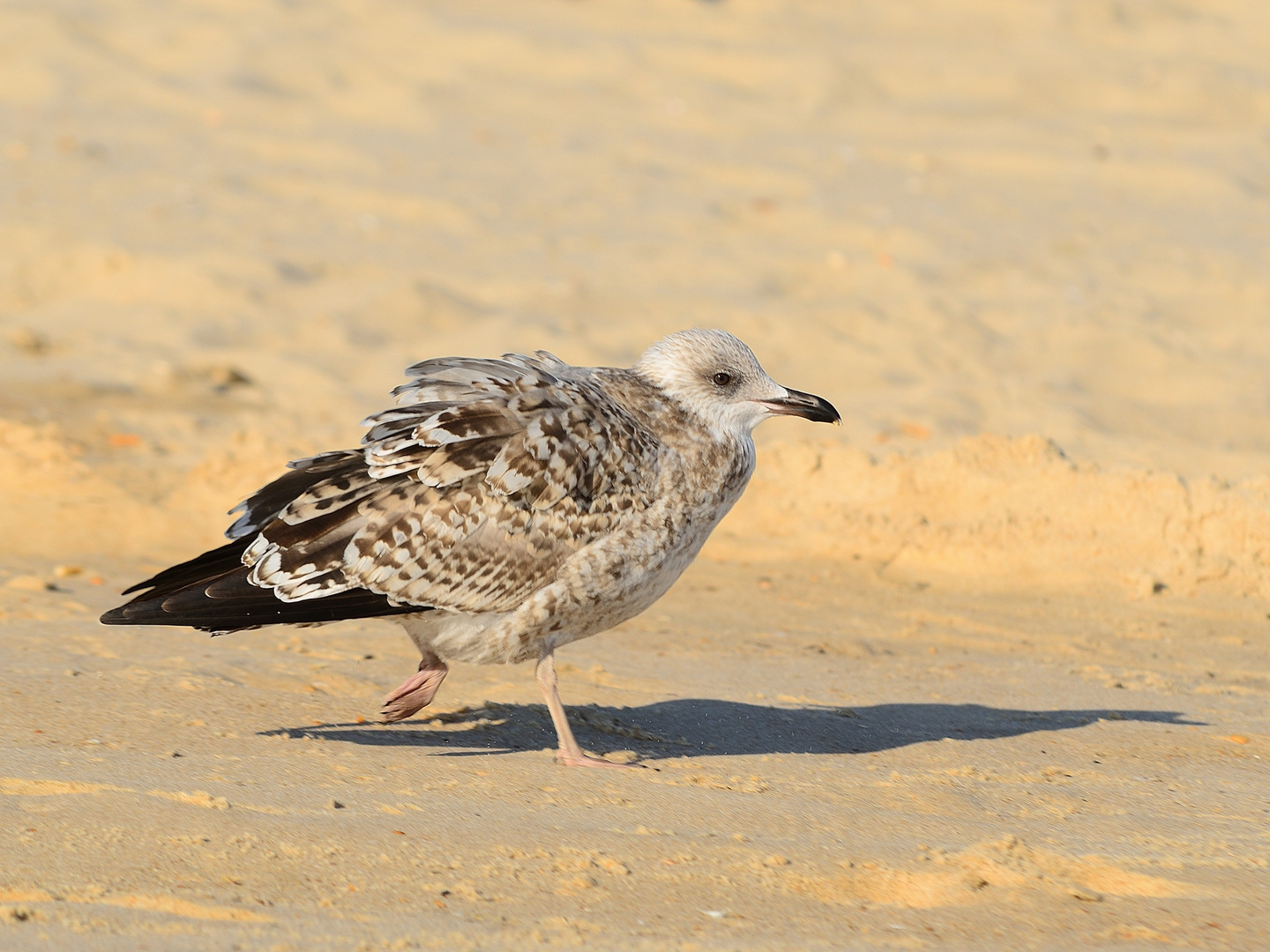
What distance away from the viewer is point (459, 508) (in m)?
4.95

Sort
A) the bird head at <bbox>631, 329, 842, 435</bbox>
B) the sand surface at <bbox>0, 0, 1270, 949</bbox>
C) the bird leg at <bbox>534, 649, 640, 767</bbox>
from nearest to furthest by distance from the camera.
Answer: the sand surface at <bbox>0, 0, 1270, 949</bbox>
the bird leg at <bbox>534, 649, 640, 767</bbox>
the bird head at <bbox>631, 329, 842, 435</bbox>

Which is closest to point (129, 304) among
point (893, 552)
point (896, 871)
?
point (893, 552)

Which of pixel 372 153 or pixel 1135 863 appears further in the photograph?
pixel 372 153

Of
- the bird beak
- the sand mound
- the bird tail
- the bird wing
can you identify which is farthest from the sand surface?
the bird beak

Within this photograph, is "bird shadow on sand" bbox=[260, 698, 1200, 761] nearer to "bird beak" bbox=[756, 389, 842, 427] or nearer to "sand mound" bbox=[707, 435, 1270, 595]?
"bird beak" bbox=[756, 389, 842, 427]

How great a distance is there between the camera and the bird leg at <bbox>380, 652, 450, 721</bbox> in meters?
5.30

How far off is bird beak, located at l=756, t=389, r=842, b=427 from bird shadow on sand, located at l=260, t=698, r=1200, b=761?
1.13m

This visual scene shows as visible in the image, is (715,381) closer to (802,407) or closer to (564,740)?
(802,407)

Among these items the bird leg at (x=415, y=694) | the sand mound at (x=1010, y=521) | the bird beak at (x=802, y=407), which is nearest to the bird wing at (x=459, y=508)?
the bird leg at (x=415, y=694)

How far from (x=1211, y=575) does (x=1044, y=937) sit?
501 cm

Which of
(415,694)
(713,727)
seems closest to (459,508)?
(415,694)

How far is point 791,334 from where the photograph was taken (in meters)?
11.1

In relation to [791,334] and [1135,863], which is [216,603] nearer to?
[1135,863]

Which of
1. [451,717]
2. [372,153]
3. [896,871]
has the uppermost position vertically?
[372,153]
